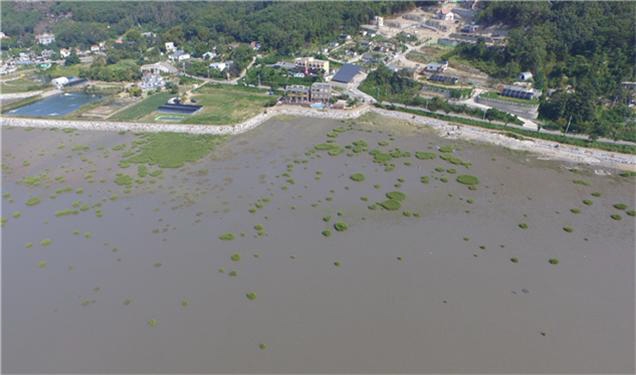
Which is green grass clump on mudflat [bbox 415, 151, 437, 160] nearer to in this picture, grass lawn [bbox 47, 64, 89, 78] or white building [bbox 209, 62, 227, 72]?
white building [bbox 209, 62, 227, 72]

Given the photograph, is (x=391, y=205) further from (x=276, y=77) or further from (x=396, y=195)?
(x=276, y=77)

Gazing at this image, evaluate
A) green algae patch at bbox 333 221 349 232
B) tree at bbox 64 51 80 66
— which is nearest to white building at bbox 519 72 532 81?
green algae patch at bbox 333 221 349 232

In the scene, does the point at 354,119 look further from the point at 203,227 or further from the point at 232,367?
the point at 232,367

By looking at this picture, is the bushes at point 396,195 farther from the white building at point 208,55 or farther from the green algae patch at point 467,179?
the white building at point 208,55

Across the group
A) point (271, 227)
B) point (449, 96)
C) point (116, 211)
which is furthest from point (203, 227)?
point (449, 96)

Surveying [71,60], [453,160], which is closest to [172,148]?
[453,160]

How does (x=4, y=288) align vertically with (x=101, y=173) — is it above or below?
below
